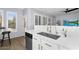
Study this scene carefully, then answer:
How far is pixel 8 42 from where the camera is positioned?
1.46 meters

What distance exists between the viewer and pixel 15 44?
146 centimetres

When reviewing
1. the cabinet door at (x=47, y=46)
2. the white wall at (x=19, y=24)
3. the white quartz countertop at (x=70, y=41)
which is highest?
the white wall at (x=19, y=24)

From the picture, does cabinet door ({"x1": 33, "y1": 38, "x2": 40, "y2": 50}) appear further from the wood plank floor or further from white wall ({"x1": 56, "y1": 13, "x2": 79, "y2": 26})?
white wall ({"x1": 56, "y1": 13, "x2": 79, "y2": 26})

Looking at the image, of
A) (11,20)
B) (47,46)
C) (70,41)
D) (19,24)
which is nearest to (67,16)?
(70,41)

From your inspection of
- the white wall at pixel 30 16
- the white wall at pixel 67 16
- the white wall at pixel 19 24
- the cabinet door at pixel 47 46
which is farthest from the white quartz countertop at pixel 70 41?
the white wall at pixel 19 24

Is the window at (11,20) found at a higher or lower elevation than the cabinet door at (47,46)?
higher

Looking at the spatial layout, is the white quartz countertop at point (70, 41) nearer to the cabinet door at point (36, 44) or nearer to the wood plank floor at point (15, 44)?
the cabinet door at point (36, 44)

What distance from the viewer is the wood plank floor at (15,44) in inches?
57.2

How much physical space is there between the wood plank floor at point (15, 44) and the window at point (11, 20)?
0.18 metres

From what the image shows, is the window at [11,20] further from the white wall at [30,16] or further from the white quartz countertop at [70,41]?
the white quartz countertop at [70,41]

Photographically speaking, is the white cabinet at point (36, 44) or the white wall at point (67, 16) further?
the white cabinet at point (36, 44)

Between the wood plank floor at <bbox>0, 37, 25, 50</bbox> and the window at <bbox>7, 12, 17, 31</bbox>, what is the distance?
0.18 metres
